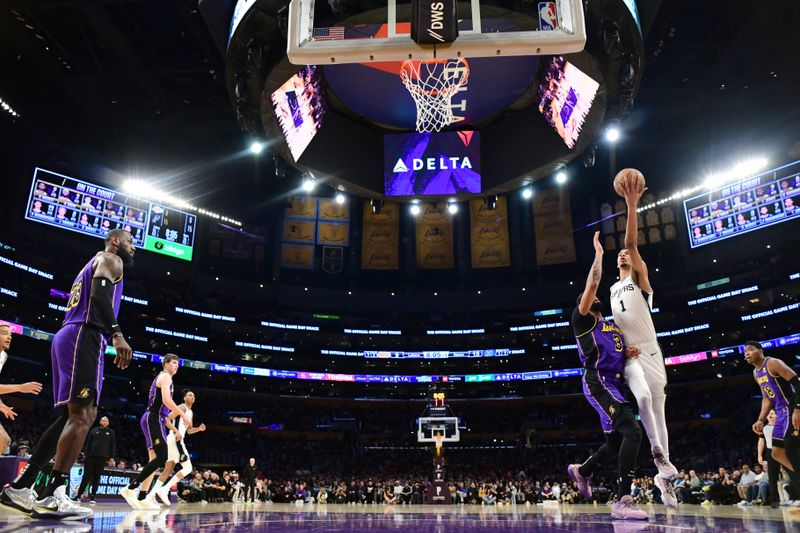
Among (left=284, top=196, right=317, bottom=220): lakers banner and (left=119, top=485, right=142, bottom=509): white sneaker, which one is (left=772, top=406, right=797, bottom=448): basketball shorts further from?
(left=284, top=196, right=317, bottom=220): lakers banner

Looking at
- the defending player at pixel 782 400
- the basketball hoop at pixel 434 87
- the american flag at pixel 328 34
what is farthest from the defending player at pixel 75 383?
the basketball hoop at pixel 434 87

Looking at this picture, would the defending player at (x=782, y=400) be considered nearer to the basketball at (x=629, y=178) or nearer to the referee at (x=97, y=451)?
the basketball at (x=629, y=178)

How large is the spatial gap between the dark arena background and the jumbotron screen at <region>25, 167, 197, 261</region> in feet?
0.50

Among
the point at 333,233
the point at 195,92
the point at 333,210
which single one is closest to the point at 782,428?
the point at 195,92

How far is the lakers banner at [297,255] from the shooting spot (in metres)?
36.3

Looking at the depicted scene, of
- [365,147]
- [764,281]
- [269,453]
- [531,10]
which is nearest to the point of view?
[531,10]

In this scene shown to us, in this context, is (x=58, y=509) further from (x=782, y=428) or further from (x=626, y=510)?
(x=782, y=428)

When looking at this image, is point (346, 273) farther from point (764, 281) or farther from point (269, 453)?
point (764, 281)

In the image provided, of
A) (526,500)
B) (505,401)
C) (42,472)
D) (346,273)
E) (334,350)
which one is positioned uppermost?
(346,273)

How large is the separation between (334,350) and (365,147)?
26.9 m

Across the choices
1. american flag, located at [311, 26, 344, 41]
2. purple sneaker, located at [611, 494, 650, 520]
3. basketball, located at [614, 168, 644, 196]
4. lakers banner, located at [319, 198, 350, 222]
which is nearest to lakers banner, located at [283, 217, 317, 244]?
lakers banner, located at [319, 198, 350, 222]

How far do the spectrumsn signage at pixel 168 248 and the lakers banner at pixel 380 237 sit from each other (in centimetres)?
1033

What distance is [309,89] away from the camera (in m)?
13.2

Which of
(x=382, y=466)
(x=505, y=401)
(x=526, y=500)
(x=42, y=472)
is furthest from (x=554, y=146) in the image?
(x=505, y=401)
